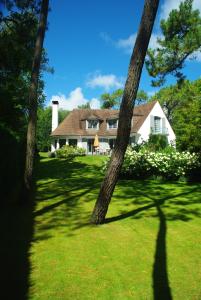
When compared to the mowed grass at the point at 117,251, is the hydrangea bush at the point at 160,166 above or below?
above

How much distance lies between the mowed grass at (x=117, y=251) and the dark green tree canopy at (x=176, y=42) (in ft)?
49.4

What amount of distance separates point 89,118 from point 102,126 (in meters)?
2.54

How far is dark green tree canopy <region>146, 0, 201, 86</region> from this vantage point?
2342 centimetres

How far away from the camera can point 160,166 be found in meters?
19.7

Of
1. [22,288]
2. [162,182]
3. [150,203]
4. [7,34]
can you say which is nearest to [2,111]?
[7,34]

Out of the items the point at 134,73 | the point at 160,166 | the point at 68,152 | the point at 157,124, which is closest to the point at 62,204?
the point at 134,73

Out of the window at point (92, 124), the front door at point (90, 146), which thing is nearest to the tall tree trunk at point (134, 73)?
the front door at point (90, 146)

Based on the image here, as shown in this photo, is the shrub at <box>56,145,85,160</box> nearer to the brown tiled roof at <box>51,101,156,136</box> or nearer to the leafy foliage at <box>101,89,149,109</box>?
the brown tiled roof at <box>51,101,156,136</box>

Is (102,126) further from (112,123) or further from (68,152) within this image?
(68,152)

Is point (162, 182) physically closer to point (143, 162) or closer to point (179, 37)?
point (143, 162)

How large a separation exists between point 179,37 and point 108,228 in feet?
66.8

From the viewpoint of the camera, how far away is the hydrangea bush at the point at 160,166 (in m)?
19.5

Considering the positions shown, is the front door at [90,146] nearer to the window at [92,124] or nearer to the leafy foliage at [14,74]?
the window at [92,124]

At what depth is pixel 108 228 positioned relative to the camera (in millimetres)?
8727
